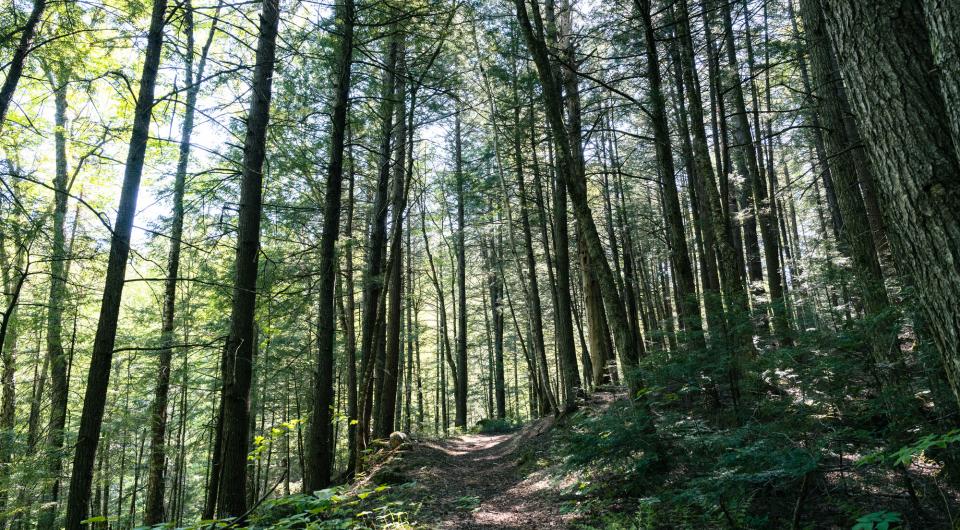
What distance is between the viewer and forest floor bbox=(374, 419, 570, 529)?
19.2 feet

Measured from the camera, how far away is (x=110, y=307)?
13.3 ft

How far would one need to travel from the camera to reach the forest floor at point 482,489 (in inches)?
231

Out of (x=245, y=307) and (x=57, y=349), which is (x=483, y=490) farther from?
(x=57, y=349)

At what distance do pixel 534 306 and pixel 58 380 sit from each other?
12.2m

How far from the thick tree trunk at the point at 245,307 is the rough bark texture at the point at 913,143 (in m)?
4.78

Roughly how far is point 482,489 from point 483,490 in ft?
0.24

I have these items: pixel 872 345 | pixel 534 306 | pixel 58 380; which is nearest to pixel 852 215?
pixel 872 345

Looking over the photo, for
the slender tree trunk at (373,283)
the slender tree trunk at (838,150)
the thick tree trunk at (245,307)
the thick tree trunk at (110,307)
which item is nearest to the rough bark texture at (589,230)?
the slender tree trunk at (373,283)

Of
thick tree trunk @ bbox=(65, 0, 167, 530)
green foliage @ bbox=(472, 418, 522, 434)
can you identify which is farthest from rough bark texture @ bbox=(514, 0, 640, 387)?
green foliage @ bbox=(472, 418, 522, 434)

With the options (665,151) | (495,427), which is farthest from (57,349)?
(495,427)

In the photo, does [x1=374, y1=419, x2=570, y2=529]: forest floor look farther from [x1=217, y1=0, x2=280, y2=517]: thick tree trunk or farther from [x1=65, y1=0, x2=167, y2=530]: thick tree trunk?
[x1=65, y1=0, x2=167, y2=530]: thick tree trunk

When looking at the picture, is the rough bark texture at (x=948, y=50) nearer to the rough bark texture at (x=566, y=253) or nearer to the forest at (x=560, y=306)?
the forest at (x=560, y=306)

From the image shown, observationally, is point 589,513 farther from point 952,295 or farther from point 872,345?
point 952,295

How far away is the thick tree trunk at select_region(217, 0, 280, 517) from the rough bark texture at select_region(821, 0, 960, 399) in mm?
4776
